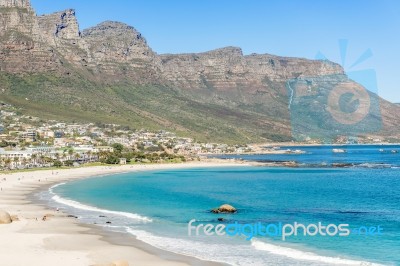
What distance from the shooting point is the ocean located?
38281mm

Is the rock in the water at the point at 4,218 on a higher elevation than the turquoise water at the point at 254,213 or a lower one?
higher

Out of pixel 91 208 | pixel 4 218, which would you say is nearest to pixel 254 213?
pixel 91 208

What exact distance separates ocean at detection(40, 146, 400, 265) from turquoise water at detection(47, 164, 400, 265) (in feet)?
0.26

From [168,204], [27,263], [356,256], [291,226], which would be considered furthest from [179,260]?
[168,204]

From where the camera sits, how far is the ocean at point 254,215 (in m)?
38.3

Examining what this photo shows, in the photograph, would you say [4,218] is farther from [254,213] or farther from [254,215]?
[254,213]

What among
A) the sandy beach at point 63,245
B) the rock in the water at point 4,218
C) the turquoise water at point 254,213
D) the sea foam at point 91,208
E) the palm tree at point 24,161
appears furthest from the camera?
the palm tree at point 24,161

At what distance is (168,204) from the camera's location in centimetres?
7069

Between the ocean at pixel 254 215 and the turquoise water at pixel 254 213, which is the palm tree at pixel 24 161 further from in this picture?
the ocean at pixel 254 215

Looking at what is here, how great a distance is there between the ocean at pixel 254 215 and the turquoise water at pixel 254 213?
0.26 ft

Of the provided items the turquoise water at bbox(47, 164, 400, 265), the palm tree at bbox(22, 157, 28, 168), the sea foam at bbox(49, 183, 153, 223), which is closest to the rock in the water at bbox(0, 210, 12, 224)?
the turquoise water at bbox(47, 164, 400, 265)

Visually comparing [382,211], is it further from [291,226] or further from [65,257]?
[65,257]

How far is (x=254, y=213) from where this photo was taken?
200 feet

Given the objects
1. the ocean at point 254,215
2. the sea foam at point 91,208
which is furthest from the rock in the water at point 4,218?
the sea foam at point 91,208
